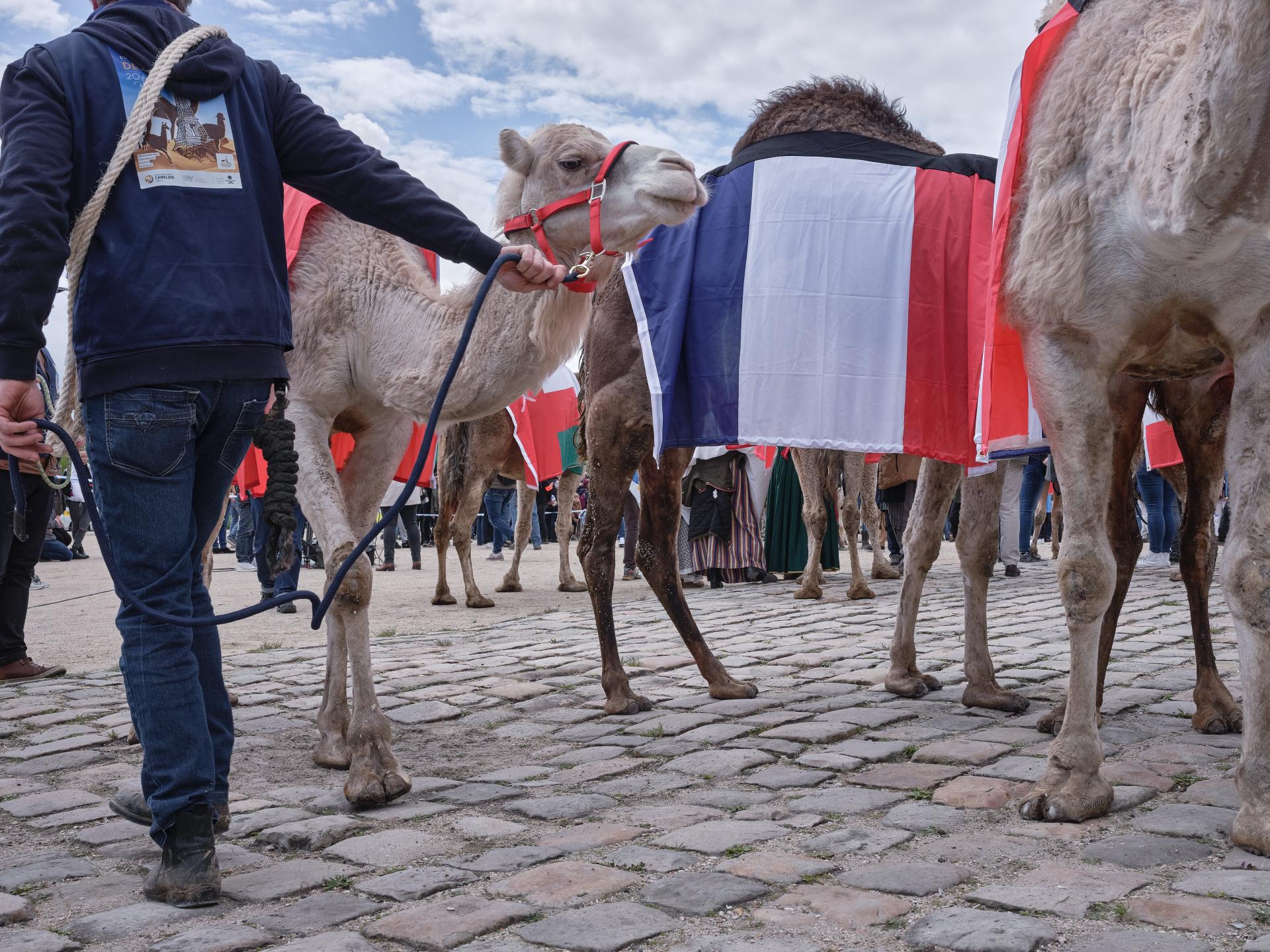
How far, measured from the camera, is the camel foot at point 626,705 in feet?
17.3

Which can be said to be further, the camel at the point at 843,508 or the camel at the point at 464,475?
the camel at the point at 464,475

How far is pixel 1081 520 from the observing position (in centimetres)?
354

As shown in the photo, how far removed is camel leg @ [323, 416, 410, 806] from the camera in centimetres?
386

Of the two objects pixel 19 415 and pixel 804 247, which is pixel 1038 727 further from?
pixel 19 415

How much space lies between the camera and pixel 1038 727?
15.0ft

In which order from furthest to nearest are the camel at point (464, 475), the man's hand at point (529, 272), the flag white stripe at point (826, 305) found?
the camel at point (464, 475) → the flag white stripe at point (826, 305) → the man's hand at point (529, 272)

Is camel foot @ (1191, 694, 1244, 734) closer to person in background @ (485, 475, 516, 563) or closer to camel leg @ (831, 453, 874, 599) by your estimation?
camel leg @ (831, 453, 874, 599)

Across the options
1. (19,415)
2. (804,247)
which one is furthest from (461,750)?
(804,247)

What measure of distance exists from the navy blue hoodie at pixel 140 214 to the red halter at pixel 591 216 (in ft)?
4.28

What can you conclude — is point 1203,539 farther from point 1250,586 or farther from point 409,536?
point 409,536

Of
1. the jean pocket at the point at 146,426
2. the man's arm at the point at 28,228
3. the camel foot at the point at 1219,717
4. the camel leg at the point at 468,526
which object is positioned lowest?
the camel foot at the point at 1219,717

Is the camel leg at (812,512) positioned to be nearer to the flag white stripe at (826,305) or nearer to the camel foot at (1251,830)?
the flag white stripe at (826,305)

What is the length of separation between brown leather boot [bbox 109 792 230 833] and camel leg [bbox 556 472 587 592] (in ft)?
28.1

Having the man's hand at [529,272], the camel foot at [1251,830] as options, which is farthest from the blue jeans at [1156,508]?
the man's hand at [529,272]
